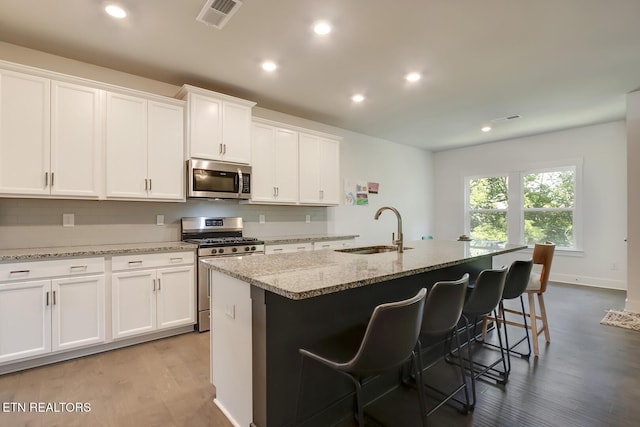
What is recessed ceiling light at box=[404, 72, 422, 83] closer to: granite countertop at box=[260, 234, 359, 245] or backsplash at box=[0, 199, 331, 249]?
granite countertop at box=[260, 234, 359, 245]

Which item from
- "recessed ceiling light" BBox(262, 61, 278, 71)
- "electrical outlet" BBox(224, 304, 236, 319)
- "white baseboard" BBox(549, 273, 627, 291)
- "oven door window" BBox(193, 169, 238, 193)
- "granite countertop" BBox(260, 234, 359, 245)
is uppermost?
"recessed ceiling light" BBox(262, 61, 278, 71)

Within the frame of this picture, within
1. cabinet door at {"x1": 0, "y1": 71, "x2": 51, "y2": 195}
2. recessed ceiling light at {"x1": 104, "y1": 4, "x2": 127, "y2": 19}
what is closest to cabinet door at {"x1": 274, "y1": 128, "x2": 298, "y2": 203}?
recessed ceiling light at {"x1": 104, "y1": 4, "x2": 127, "y2": 19}

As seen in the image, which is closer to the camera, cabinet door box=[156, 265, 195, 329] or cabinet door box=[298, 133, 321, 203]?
cabinet door box=[156, 265, 195, 329]

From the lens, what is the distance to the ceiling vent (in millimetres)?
2195

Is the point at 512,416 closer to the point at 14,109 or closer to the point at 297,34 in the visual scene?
the point at 297,34

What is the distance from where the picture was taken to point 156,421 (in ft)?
5.94

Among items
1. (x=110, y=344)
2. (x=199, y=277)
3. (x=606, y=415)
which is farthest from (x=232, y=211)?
(x=606, y=415)

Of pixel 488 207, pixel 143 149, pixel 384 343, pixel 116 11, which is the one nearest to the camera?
pixel 384 343

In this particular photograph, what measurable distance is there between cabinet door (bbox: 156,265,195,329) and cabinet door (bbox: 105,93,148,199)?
2.68 feet

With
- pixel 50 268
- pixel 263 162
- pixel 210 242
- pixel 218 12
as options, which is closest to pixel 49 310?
pixel 50 268

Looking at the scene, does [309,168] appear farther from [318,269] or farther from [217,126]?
[318,269]

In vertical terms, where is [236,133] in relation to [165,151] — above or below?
above

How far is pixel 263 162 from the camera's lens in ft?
13.1

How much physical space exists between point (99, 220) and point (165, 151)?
932 mm
